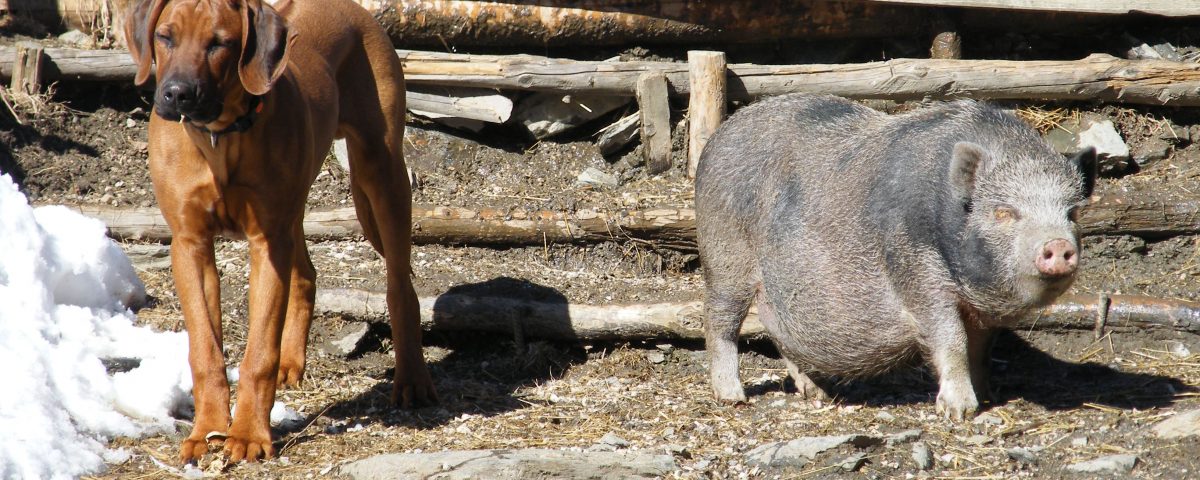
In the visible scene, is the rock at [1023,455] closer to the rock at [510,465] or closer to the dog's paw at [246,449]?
the rock at [510,465]

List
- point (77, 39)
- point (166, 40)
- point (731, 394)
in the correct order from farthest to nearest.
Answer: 1. point (77, 39)
2. point (731, 394)
3. point (166, 40)

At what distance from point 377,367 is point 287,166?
1.95 meters

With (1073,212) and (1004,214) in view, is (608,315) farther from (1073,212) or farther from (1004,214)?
(1073,212)

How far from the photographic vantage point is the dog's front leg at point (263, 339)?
457cm

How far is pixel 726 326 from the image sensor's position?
219 inches

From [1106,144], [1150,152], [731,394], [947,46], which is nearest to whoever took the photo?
[731,394]

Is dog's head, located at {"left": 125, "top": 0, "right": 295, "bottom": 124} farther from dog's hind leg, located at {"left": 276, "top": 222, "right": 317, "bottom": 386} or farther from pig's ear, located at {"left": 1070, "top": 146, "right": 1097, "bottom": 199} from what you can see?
pig's ear, located at {"left": 1070, "top": 146, "right": 1097, "bottom": 199}

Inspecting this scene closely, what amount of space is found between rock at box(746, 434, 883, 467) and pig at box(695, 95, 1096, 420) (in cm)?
64

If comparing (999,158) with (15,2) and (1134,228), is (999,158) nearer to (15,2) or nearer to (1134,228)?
(1134,228)

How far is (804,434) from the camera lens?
4.88 meters

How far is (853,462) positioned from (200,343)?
2.59 meters

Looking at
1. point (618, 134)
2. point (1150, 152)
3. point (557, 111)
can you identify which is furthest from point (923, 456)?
point (557, 111)

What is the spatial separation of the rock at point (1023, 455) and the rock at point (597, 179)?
12.9 ft

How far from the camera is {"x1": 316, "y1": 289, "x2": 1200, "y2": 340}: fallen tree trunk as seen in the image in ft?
19.9
